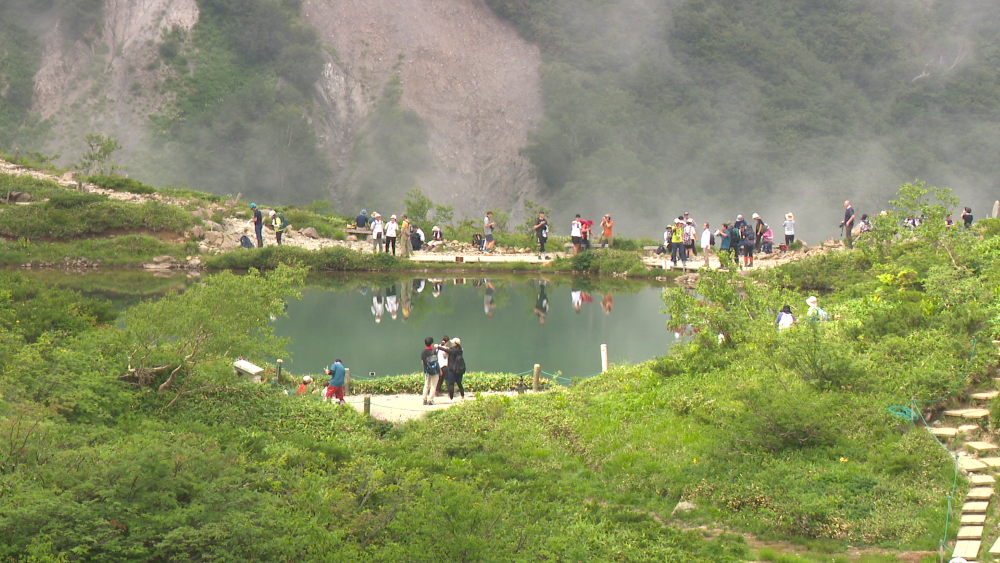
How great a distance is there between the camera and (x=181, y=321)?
1523 centimetres

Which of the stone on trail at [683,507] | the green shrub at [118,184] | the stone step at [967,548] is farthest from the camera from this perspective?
the green shrub at [118,184]

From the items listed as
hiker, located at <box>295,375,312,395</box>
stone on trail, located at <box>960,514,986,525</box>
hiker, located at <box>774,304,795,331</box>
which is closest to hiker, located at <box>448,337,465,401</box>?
hiker, located at <box>295,375,312,395</box>

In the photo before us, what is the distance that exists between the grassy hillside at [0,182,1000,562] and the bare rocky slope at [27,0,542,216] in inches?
1857

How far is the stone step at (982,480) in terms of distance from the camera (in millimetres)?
12367

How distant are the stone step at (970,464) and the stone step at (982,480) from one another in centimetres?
22

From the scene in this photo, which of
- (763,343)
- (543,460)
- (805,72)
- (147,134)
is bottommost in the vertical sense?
(543,460)

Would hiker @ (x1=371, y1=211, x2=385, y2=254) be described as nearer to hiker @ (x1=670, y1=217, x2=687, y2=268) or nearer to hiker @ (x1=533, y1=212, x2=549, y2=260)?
hiker @ (x1=533, y1=212, x2=549, y2=260)

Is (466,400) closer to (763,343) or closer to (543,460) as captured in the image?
(543,460)

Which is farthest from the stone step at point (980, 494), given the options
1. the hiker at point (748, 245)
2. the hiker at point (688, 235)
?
the hiker at point (688, 235)

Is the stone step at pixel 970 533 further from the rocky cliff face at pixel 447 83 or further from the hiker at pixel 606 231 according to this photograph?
the rocky cliff face at pixel 447 83

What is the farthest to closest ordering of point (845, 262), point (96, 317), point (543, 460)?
point (845, 262) < point (96, 317) < point (543, 460)

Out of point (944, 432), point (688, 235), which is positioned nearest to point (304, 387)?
point (944, 432)

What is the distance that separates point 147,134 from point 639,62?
3671 centimetres

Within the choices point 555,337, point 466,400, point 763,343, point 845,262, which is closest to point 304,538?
point 466,400
